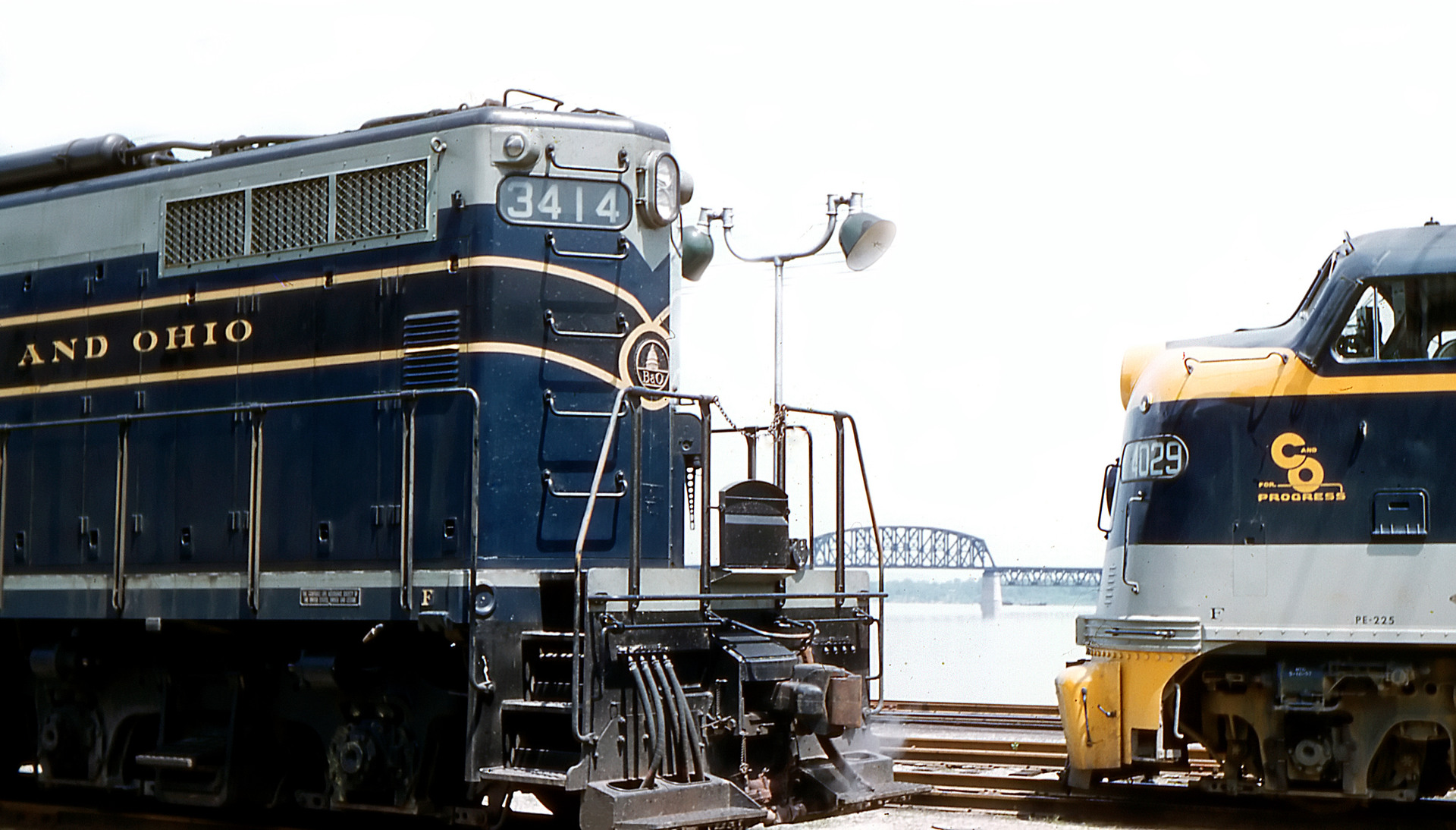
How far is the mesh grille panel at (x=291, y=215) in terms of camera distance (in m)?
7.64

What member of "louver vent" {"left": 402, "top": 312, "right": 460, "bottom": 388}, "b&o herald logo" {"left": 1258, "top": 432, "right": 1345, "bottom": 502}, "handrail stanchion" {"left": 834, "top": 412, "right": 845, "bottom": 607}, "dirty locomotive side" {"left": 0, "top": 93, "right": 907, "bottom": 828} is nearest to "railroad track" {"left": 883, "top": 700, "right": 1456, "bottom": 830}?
"handrail stanchion" {"left": 834, "top": 412, "right": 845, "bottom": 607}

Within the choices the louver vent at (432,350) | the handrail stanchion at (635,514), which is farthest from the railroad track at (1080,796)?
the louver vent at (432,350)

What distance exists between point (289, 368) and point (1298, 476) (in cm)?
560

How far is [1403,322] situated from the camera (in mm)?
8008

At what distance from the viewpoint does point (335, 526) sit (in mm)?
7363

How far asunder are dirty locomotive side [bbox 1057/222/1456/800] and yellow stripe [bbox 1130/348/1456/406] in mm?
11

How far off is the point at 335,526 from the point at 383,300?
119cm

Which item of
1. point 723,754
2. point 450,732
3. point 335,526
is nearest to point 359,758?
point 450,732

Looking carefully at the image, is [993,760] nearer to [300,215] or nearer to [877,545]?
[877,545]

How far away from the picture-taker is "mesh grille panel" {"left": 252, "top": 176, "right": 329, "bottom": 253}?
7645mm

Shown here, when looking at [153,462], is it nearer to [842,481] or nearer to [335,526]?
[335,526]

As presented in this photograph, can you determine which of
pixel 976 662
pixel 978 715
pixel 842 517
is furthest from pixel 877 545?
pixel 976 662

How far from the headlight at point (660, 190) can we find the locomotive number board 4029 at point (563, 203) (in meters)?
0.12

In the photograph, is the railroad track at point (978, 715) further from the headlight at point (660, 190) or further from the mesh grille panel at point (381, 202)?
the mesh grille panel at point (381, 202)
